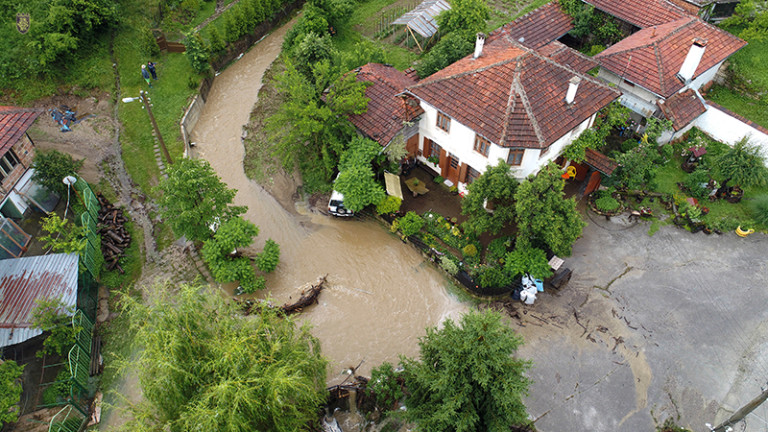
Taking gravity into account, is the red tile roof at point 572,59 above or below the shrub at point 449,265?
above

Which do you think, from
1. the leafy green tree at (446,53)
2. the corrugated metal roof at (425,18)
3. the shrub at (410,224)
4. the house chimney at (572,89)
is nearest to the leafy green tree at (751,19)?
the house chimney at (572,89)

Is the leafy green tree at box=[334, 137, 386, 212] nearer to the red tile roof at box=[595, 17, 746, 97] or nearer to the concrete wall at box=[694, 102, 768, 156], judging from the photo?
the red tile roof at box=[595, 17, 746, 97]

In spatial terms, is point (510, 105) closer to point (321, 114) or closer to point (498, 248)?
point (498, 248)

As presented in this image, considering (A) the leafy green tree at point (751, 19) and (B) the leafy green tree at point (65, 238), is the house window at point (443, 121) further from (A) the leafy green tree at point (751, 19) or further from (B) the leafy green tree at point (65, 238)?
(A) the leafy green tree at point (751, 19)

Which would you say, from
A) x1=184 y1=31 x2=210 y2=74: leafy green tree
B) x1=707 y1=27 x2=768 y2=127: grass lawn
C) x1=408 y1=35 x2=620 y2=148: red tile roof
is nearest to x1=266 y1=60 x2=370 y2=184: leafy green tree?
x1=408 y1=35 x2=620 y2=148: red tile roof

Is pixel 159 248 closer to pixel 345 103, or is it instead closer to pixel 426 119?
pixel 345 103
